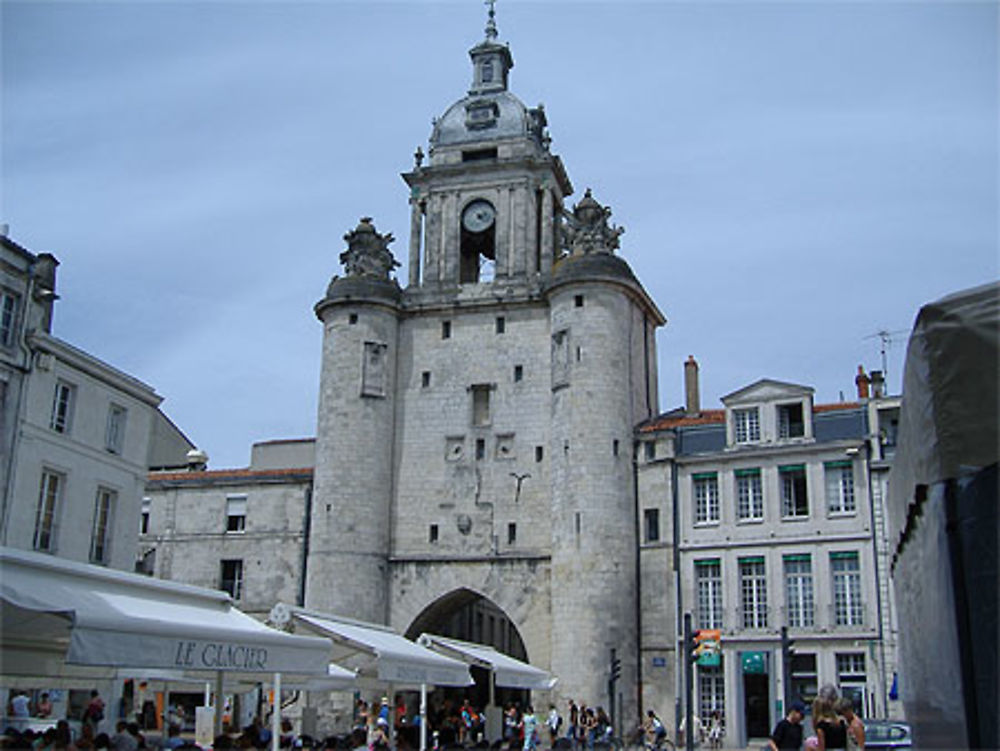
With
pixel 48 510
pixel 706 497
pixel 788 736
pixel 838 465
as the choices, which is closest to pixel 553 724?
pixel 706 497

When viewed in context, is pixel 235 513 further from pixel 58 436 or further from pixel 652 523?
pixel 58 436

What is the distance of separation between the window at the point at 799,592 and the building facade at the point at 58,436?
17398mm

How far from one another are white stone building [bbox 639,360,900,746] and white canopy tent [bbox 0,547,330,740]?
20.8m

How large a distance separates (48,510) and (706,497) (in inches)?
722

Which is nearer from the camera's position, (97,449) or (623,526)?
(97,449)

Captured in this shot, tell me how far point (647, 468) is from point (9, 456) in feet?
61.4

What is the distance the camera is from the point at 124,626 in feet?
29.5

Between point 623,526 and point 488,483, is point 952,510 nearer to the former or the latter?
point 623,526

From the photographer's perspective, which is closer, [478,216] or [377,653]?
[377,653]

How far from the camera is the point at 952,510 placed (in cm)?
484

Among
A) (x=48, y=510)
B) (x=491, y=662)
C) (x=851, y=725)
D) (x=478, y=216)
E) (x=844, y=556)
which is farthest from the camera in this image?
(x=478, y=216)

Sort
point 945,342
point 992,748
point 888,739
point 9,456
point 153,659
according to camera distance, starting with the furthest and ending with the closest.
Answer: point 9,456 → point 888,739 → point 153,659 → point 945,342 → point 992,748

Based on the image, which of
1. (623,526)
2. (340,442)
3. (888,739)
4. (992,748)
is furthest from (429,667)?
(340,442)

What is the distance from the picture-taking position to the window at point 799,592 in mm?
30000
